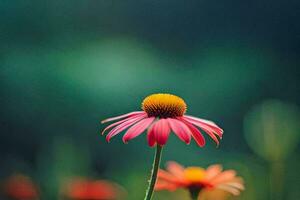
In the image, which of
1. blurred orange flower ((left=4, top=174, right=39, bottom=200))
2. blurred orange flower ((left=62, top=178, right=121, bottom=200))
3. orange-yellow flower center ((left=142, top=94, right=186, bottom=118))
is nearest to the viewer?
orange-yellow flower center ((left=142, top=94, right=186, bottom=118))

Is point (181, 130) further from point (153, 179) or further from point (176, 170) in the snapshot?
point (176, 170)

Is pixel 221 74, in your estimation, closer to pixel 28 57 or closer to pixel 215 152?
pixel 215 152

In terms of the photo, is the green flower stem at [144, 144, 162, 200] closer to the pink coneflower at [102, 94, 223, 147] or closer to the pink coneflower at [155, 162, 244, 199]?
the pink coneflower at [102, 94, 223, 147]

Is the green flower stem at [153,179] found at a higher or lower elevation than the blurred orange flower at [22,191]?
lower

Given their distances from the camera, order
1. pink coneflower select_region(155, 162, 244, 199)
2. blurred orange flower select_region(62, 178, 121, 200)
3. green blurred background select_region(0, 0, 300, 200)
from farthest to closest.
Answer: green blurred background select_region(0, 0, 300, 200)
blurred orange flower select_region(62, 178, 121, 200)
pink coneflower select_region(155, 162, 244, 199)

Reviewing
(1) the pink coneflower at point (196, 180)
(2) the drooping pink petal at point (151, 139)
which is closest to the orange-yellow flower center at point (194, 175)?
(1) the pink coneflower at point (196, 180)

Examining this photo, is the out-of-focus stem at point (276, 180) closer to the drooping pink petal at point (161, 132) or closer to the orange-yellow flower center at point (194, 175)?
the orange-yellow flower center at point (194, 175)

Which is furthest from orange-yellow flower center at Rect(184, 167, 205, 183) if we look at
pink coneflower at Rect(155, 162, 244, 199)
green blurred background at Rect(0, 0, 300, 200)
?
green blurred background at Rect(0, 0, 300, 200)
